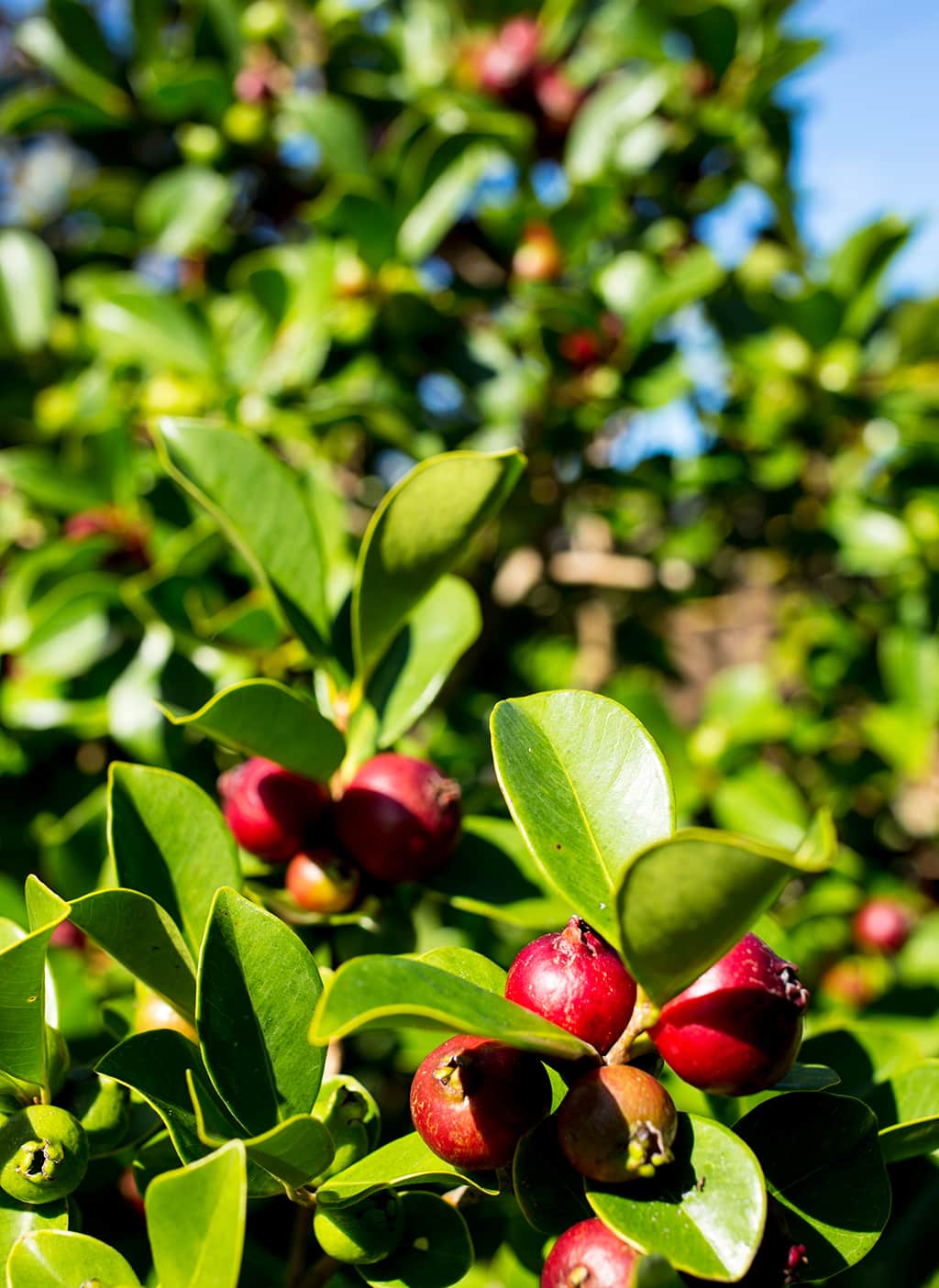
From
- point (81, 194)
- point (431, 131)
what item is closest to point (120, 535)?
point (431, 131)

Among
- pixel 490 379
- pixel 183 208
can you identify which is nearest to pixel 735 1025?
pixel 490 379

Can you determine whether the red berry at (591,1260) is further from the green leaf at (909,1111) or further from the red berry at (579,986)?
the green leaf at (909,1111)

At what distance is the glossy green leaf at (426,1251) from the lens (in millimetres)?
747

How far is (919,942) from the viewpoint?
1.74m

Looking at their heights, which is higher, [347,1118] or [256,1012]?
[256,1012]

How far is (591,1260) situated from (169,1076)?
30 cm

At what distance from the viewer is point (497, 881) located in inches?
40.3

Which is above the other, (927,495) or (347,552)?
(347,552)

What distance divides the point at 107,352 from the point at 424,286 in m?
0.53

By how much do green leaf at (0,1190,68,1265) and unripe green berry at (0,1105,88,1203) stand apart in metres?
0.01

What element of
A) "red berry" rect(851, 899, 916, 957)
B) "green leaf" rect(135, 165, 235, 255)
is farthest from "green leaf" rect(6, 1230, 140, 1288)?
"green leaf" rect(135, 165, 235, 255)

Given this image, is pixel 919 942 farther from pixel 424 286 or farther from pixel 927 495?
pixel 424 286

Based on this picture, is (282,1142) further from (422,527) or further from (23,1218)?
(422,527)

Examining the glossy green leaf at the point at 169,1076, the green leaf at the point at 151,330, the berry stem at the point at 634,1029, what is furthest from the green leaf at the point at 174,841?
the green leaf at the point at 151,330
